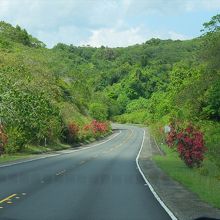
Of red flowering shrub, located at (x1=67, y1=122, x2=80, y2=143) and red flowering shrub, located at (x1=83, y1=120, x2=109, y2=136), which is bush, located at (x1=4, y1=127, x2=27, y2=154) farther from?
red flowering shrub, located at (x1=83, y1=120, x2=109, y2=136)

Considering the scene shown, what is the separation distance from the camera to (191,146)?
109 ft

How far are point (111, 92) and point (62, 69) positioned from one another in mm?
84918

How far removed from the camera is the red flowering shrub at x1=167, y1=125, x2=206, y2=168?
3291 cm

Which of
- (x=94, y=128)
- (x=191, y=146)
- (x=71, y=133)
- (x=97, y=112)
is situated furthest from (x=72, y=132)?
(x=97, y=112)

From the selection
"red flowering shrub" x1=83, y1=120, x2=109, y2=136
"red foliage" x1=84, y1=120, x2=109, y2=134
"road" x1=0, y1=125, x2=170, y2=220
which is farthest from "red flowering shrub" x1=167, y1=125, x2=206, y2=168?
"red foliage" x1=84, y1=120, x2=109, y2=134

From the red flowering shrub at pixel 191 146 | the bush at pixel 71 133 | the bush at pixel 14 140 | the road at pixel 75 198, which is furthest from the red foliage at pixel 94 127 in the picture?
the road at pixel 75 198

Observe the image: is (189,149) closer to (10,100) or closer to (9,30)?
(10,100)

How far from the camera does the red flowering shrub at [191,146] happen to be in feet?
108

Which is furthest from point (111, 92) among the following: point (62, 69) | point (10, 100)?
point (10, 100)

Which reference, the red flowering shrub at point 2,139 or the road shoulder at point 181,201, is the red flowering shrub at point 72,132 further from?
the road shoulder at point 181,201

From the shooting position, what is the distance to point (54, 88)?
2544 inches

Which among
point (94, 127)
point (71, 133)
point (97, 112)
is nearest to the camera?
point (71, 133)

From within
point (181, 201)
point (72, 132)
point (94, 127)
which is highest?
point (94, 127)

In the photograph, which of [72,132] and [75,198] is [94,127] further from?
[75,198]
